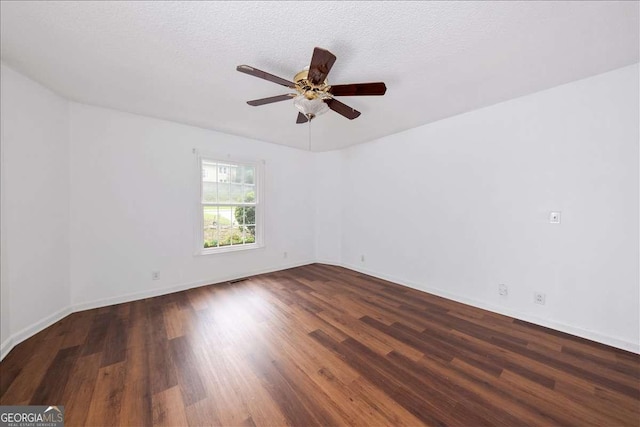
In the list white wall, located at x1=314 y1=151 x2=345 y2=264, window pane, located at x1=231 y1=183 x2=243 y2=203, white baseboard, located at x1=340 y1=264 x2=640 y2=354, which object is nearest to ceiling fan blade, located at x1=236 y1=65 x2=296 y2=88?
window pane, located at x1=231 y1=183 x2=243 y2=203

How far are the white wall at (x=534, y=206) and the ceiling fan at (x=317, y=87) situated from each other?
5.94 ft

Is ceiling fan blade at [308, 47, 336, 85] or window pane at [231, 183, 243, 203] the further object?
window pane at [231, 183, 243, 203]

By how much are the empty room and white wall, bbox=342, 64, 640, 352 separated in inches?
0.8

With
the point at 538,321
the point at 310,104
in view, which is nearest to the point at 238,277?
the point at 310,104

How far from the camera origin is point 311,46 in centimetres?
165

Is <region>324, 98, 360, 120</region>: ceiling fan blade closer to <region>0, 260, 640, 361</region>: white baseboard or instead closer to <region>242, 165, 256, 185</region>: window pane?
<region>242, 165, 256, 185</region>: window pane

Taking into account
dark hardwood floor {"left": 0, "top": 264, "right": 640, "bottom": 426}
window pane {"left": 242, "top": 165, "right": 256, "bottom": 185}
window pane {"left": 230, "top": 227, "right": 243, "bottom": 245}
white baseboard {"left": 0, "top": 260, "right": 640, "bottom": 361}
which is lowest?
dark hardwood floor {"left": 0, "top": 264, "right": 640, "bottom": 426}

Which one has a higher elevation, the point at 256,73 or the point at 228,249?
the point at 256,73

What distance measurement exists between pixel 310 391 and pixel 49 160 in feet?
11.1

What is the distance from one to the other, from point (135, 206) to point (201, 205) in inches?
31.3

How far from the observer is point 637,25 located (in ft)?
4.85

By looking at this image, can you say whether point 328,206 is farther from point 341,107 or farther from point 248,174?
point 341,107

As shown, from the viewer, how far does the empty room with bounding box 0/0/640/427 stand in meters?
1.42

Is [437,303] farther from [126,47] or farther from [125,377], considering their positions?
[126,47]
